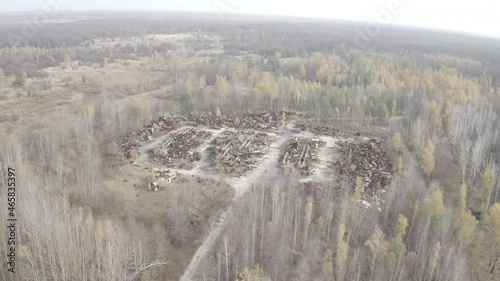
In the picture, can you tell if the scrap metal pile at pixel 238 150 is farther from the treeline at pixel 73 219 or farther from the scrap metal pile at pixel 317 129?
the treeline at pixel 73 219

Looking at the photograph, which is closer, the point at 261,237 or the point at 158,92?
the point at 261,237

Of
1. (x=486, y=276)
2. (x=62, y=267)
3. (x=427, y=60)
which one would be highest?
(x=427, y=60)

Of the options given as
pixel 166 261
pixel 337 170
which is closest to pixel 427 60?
pixel 337 170

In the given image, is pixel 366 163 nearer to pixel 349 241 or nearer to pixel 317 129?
pixel 317 129

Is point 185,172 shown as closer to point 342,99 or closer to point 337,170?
point 337,170

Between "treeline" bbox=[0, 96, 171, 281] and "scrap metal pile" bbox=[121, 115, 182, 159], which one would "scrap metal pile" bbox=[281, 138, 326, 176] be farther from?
"treeline" bbox=[0, 96, 171, 281]

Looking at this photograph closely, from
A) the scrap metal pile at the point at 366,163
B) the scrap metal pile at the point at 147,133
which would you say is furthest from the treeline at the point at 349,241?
the scrap metal pile at the point at 147,133
